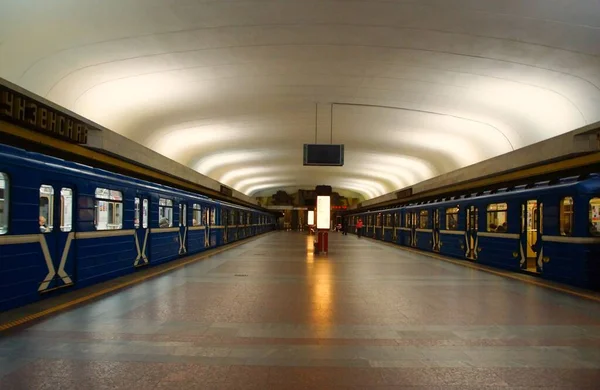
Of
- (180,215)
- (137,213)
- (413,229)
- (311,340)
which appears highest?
(137,213)

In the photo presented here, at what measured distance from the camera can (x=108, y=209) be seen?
10.6m

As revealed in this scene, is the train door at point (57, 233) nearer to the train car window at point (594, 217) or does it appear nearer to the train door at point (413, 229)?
the train car window at point (594, 217)

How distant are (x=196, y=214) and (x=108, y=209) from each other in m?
8.69

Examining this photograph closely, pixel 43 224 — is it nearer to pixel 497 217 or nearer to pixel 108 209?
pixel 108 209

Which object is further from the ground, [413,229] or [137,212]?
[137,212]

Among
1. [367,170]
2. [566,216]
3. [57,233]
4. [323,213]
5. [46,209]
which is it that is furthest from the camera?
[367,170]

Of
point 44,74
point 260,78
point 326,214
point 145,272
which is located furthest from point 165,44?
point 326,214

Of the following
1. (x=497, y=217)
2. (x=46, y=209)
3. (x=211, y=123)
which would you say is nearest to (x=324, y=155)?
(x=211, y=123)

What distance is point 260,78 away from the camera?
1304cm

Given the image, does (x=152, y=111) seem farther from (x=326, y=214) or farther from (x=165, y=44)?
(x=326, y=214)

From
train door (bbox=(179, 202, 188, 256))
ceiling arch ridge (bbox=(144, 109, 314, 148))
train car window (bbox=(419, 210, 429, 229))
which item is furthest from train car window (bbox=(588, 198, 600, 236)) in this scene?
train car window (bbox=(419, 210, 429, 229))

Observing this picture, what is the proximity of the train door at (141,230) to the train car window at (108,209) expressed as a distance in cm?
102

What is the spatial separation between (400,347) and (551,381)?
5.14ft

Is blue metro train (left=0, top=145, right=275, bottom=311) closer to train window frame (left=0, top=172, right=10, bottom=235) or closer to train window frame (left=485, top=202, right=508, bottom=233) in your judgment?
train window frame (left=0, top=172, right=10, bottom=235)
